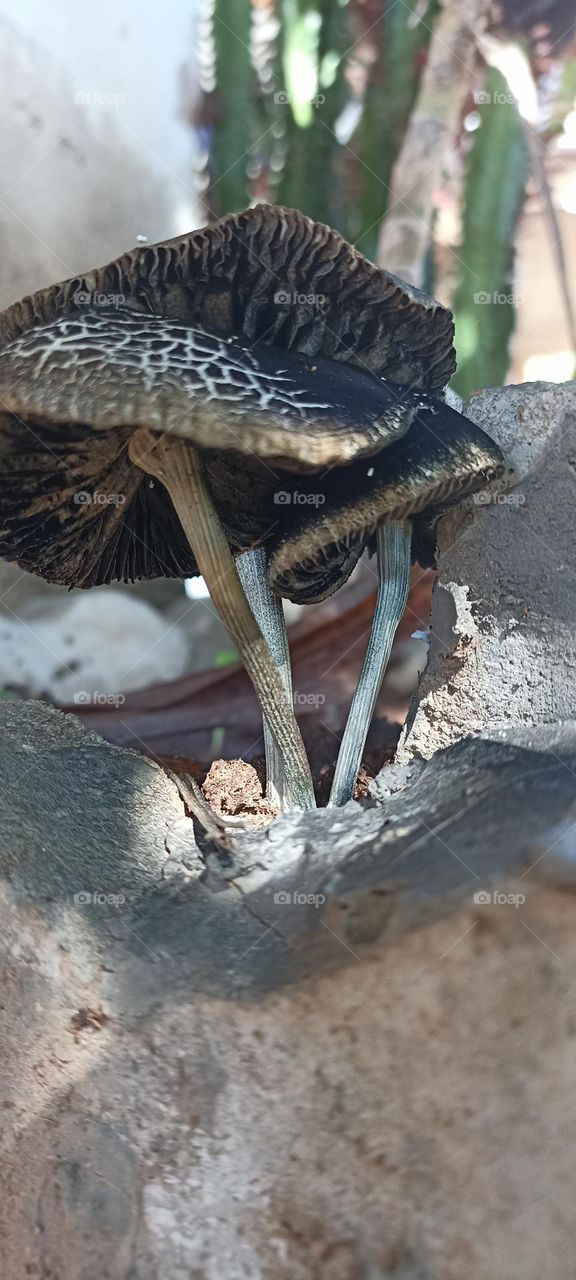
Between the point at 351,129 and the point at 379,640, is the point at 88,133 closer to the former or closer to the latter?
the point at 351,129

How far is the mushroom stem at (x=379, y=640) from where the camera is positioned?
1.50 metres

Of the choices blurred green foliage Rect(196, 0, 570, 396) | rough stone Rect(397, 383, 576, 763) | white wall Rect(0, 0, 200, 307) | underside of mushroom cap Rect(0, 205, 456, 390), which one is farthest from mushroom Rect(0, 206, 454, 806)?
white wall Rect(0, 0, 200, 307)

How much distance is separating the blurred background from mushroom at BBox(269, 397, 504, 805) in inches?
53.2

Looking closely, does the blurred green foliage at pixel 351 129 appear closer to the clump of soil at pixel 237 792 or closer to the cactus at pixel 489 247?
the cactus at pixel 489 247

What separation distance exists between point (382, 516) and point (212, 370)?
1.24ft

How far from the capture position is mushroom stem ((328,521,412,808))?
58.9 inches

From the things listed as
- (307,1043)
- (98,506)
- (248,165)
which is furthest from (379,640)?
(248,165)

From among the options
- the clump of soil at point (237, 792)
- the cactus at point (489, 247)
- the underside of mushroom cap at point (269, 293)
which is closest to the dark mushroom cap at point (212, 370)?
the underside of mushroom cap at point (269, 293)

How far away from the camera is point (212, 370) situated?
1.08 m

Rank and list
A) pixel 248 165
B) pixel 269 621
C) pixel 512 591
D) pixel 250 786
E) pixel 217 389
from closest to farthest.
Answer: pixel 217 389, pixel 512 591, pixel 269 621, pixel 250 786, pixel 248 165

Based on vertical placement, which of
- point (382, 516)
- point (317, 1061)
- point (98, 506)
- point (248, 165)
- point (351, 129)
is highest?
point (351, 129)

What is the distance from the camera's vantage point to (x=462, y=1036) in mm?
899

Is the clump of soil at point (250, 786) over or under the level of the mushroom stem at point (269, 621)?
under

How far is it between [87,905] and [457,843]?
1.46 feet
